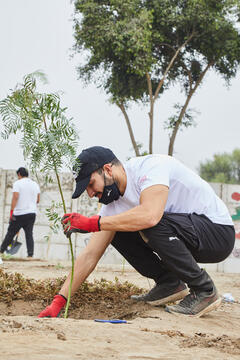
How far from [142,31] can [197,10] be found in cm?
225

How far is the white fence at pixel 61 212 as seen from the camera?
34.1 feet

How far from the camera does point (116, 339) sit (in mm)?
2514

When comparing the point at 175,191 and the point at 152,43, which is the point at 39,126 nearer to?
the point at 175,191

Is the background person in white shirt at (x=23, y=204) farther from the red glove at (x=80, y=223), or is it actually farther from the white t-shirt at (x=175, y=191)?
the red glove at (x=80, y=223)

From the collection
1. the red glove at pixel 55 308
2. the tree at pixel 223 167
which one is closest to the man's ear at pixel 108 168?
the red glove at pixel 55 308

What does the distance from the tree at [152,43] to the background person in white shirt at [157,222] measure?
12.3 metres

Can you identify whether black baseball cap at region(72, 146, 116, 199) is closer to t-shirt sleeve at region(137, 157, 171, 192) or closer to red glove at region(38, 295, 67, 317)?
t-shirt sleeve at region(137, 157, 171, 192)

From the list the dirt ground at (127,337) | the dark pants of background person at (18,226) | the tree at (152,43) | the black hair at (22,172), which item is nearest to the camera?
the dirt ground at (127,337)

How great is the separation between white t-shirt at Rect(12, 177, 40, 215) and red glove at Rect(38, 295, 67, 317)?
6074 millimetres

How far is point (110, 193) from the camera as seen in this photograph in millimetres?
3352

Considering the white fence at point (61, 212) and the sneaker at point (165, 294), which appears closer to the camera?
the sneaker at point (165, 294)

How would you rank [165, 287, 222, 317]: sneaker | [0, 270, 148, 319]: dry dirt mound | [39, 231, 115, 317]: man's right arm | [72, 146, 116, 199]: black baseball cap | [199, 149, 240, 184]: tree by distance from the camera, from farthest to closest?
1. [199, 149, 240, 184]: tree
2. [0, 270, 148, 319]: dry dirt mound
3. [39, 231, 115, 317]: man's right arm
4. [165, 287, 222, 317]: sneaker
5. [72, 146, 116, 199]: black baseball cap

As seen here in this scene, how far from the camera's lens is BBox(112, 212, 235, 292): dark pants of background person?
3271mm

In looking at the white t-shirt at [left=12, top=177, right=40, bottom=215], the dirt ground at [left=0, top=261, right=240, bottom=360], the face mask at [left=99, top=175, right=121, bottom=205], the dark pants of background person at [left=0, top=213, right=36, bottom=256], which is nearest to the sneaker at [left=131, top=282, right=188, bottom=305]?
the dirt ground at [left=0, top=261, right=240, bottom=360]
